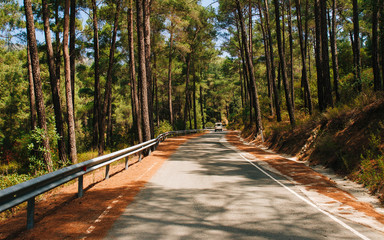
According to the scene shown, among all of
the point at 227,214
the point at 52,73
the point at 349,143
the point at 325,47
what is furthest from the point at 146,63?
the point at 227,214

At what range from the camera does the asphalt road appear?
4.66 metres

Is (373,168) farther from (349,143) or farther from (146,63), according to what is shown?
(146,63)

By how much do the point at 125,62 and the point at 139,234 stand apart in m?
31.8

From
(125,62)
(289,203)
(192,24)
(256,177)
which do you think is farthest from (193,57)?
(289,203)

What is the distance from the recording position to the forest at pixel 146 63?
16.0 meters

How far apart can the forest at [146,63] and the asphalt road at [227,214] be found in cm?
375

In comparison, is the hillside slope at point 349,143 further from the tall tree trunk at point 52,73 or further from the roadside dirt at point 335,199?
the tall tree trunk at point 52,73

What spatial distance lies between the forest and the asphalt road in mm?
3749

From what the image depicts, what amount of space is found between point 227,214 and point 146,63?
719 inches

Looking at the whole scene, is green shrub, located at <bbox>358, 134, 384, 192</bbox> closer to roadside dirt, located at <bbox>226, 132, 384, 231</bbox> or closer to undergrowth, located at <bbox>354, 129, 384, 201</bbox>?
undergrowth, located at <bbox>354, 129, 384, 201</bbox>

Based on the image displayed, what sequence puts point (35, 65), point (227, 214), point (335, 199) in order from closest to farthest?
point (227, 214) < point (335, 199) < point (35, 65)

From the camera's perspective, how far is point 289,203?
6547 millimetres

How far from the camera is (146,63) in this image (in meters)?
22.3

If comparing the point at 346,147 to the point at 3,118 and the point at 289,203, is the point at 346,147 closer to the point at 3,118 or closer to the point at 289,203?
the point at 289,203
